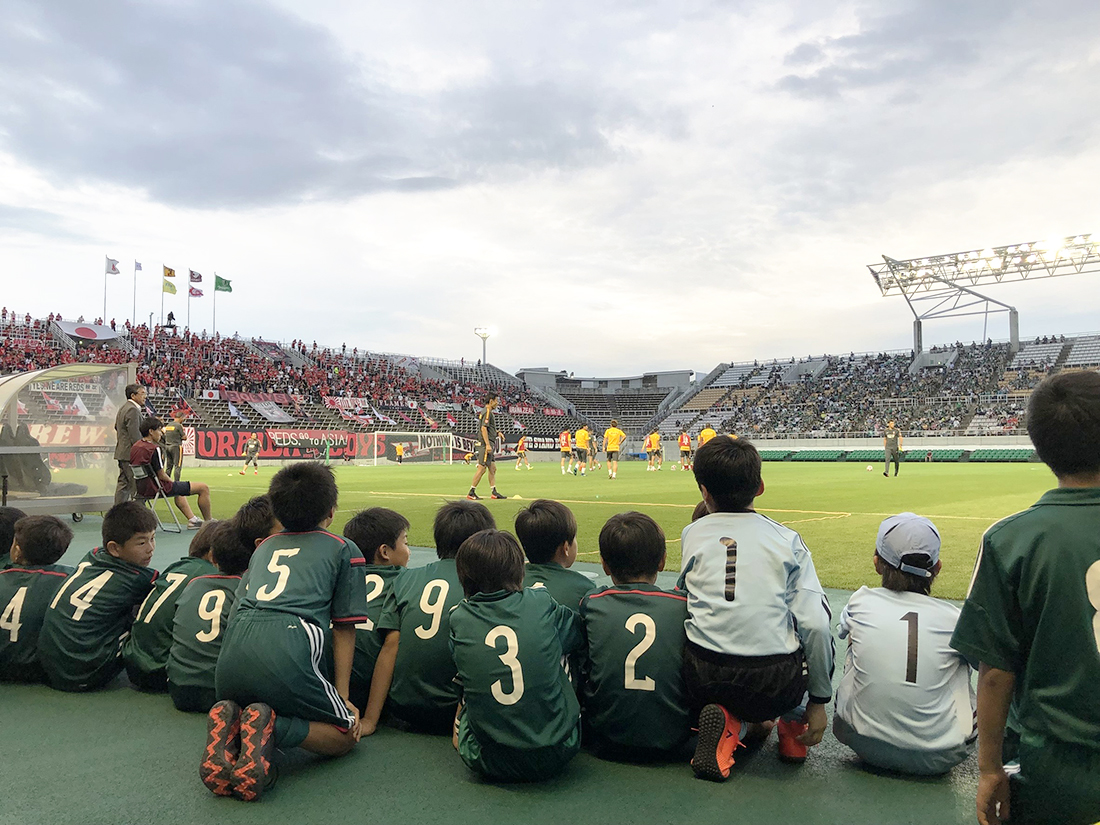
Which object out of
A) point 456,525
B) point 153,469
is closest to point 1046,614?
point 456,525

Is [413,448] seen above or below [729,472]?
below

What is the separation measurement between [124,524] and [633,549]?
282 cm

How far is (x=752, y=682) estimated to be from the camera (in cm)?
299

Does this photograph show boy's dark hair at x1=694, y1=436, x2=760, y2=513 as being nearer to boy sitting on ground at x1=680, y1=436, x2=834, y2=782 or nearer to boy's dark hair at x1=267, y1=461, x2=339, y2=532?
boy sitting on ground at x1=680, y1=436, x2=834, y2=782

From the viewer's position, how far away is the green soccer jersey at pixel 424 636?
3523 millimetres

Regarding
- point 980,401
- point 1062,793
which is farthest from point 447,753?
point 980,401

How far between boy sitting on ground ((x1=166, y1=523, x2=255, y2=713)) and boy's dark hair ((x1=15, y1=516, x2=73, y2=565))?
97cm

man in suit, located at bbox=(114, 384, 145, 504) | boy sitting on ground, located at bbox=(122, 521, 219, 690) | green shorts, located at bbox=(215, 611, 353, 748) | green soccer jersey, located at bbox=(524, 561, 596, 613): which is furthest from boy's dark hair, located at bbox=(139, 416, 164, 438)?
green soccer jersey, located at bbox=(524, 561, 596, 613)

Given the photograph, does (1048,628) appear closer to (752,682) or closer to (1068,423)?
(1068,423)

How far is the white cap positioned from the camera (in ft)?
10.2

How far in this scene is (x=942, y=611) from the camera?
3.04m

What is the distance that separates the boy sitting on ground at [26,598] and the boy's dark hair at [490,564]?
8.73 feet

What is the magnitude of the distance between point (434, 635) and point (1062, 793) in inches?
97.1

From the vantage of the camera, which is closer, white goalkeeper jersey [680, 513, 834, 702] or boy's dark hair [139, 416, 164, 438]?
white goalkeeper jersey [680, 513, 834, 702]
